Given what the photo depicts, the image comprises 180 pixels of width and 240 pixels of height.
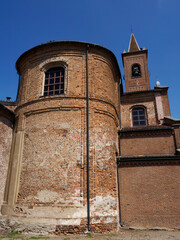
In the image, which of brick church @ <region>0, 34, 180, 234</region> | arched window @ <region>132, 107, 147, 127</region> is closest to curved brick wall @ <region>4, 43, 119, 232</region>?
brick church @ <region>0, 34, 180, 234</region>

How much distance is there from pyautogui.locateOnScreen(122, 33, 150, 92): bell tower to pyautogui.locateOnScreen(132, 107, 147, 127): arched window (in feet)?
13.4

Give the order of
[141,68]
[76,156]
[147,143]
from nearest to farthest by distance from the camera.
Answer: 1. [76,156]
2. [147,143]
3. [141,68]

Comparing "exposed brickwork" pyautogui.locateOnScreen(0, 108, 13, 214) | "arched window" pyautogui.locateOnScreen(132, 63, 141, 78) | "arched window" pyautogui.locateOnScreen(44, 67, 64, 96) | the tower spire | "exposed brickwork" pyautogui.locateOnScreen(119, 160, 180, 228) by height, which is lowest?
"exposed brickwork" pyautogui.locateOnScreen(119, 160, 180, 228)

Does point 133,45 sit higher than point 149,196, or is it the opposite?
point 133,45

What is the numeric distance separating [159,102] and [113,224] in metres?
10.4

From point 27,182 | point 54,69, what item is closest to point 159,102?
point 54,69

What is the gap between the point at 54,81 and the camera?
432 inches

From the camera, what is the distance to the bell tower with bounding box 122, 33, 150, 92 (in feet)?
65.6

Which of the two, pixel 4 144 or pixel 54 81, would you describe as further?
pixel 54 81

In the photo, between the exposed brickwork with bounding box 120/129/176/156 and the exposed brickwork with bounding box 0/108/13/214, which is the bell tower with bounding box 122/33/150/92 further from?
the exposed brickwork with bounding box 0/108/13/214

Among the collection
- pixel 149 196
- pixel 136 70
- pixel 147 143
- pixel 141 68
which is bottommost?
pixel 149 196

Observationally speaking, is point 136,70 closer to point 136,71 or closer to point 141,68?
point 136,71

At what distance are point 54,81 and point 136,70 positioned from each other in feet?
38.8

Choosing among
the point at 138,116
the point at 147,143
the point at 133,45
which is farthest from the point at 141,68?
the point at 147,143
